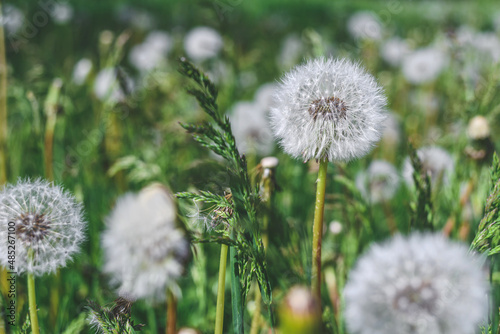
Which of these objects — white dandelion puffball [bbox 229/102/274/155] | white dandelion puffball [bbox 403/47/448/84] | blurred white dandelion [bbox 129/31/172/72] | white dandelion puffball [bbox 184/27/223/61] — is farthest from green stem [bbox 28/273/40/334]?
white dandelion puffball [bbox 403/47/448/84]

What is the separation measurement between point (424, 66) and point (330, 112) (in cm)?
241

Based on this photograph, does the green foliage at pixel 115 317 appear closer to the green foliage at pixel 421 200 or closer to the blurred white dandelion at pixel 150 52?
the green foliage at pixel 421 200

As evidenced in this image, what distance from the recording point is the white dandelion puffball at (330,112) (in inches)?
28.2

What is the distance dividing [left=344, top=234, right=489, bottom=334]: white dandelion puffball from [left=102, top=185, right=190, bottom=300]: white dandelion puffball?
0.78 feet

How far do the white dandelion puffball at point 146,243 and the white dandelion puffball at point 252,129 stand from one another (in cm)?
123

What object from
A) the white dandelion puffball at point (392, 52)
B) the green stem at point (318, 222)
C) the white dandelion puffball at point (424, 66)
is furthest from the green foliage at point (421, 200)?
the white dandelion puffball at point (392, 52)

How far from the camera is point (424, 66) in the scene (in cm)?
288

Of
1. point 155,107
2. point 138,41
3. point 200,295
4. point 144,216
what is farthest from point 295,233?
point 138,41

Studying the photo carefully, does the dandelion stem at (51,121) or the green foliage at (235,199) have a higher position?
the dandelion stem at (51,121)

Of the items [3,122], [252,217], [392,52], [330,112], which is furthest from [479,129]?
[392,52]

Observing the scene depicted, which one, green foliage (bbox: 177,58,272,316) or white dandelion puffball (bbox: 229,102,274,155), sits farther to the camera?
white dandelion puffball (bbox: 229,102,274,155)

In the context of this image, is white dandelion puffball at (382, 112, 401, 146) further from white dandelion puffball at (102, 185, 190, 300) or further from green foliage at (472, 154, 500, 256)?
white dandelion puffball at (102, 185, 190, 300)

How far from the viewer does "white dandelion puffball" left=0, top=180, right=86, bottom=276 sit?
2.23 ft

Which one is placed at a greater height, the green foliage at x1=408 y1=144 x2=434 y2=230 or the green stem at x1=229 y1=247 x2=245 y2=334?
the green foliage at x1=408 y1=144 x2=434 y2=230
